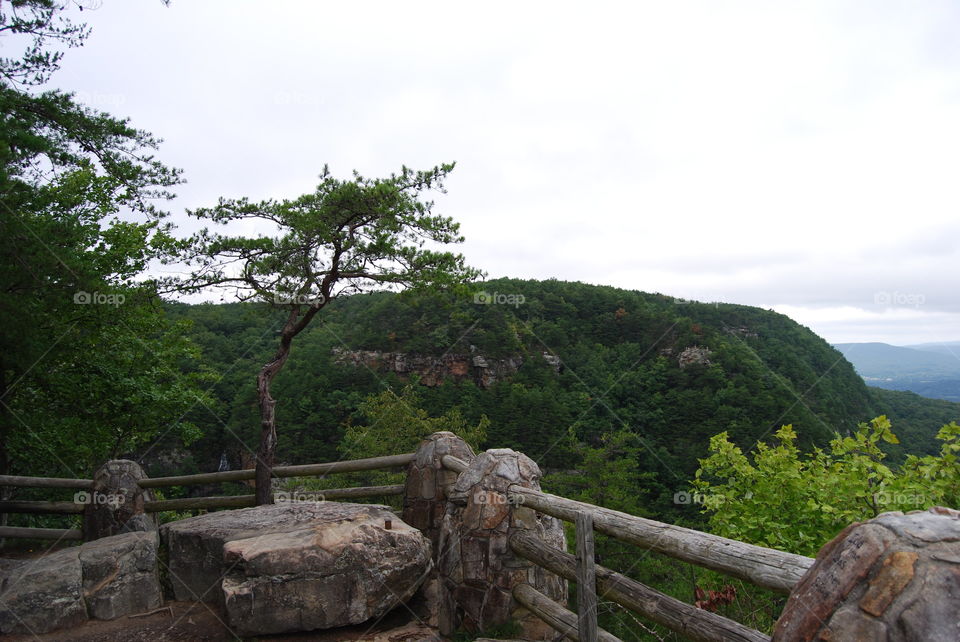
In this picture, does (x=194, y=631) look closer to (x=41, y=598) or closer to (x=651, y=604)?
(x=41, y=598)

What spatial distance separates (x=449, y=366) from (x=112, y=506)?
1739 inches

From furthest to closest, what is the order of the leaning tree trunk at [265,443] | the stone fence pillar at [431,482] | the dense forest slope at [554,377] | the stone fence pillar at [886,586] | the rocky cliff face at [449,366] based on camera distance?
the rocky cliff face at [449,366] → the dense forest slope at [554,377] → the leaning tree trunk at [265,443] → the stone fence pillar at [431,482] → the stone fence pillar at [886,586]

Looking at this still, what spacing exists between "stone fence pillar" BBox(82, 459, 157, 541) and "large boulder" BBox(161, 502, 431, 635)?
1615 mm

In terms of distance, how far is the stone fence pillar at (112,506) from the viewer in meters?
6.02

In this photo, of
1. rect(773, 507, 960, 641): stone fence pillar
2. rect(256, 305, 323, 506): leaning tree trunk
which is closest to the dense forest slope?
rect(256, 305, 323, 506): leaning tree trunk

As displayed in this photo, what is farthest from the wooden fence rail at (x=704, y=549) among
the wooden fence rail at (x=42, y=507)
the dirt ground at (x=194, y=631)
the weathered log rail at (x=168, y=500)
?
the wooden fence rail at (x=42, y=507)

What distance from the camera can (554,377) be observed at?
4481 cm

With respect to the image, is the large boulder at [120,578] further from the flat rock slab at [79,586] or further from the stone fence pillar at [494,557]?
the stone fence pillar at [494,557]

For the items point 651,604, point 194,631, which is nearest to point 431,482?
point 194,631

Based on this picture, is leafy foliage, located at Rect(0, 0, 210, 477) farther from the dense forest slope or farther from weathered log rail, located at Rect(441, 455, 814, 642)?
the dense forest slope

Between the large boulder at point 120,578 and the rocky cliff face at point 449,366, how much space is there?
3875 cm

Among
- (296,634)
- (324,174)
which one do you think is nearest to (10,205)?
(324,174)

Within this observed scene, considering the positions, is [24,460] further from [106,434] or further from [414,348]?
[414,348]

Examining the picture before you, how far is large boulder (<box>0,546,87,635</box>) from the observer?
408 cm
